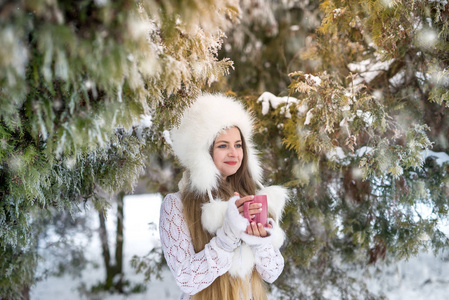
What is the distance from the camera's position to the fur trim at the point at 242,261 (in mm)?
2066

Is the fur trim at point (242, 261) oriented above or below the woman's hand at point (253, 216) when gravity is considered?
below

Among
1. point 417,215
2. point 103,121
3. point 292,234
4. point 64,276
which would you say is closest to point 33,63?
point 103,121

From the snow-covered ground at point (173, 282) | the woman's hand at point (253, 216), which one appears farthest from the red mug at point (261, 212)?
the snow-covered ground at point (173, 282)

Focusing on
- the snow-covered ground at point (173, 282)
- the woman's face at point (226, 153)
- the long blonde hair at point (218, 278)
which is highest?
the woman's face at point (226, 153)

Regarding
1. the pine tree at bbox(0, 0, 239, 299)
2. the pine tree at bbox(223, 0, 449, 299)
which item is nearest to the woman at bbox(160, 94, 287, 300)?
the pine tree at bbox(0, 0, 239, 299)

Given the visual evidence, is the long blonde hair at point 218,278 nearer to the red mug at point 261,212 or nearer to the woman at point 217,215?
the woman at point 217,215

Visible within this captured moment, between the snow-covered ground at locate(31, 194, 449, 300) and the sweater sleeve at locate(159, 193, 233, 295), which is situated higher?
the sweater sleeve at locate(159, 193, 233, 295)

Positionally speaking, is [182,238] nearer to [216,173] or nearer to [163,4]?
[216,173]

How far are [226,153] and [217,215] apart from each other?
0.41m

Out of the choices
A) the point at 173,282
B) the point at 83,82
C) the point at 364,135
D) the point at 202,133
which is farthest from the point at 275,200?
the point at 173,282

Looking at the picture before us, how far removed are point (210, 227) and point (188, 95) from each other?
77 cm

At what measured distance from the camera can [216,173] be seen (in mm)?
2191

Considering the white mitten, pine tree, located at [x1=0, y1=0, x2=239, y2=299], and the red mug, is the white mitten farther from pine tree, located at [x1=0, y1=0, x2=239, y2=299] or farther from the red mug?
pine tree, located at [x1=0, y1=0, x2=239, y2=299]

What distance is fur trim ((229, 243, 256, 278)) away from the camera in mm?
2066
